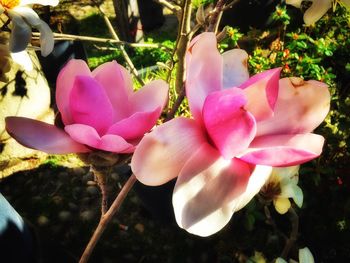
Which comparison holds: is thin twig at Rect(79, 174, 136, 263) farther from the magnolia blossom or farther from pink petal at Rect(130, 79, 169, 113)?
the magnolia blossom


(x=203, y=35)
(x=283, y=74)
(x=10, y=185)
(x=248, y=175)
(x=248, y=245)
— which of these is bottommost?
(x=248, y=245)

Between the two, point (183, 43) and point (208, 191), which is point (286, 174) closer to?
point (208, 191)

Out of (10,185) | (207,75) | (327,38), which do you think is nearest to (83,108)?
(207,75)

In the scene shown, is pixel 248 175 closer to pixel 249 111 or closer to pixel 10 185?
pixel 249 111

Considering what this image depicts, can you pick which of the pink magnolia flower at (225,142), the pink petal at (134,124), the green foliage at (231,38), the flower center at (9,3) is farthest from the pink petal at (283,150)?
the green foliage at (231,38)

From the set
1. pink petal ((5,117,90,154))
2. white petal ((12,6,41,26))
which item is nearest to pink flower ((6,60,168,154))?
pink petal ((5,117,90,154))

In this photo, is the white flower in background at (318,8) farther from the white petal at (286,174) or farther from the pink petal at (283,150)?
the white petal at (286,174)
